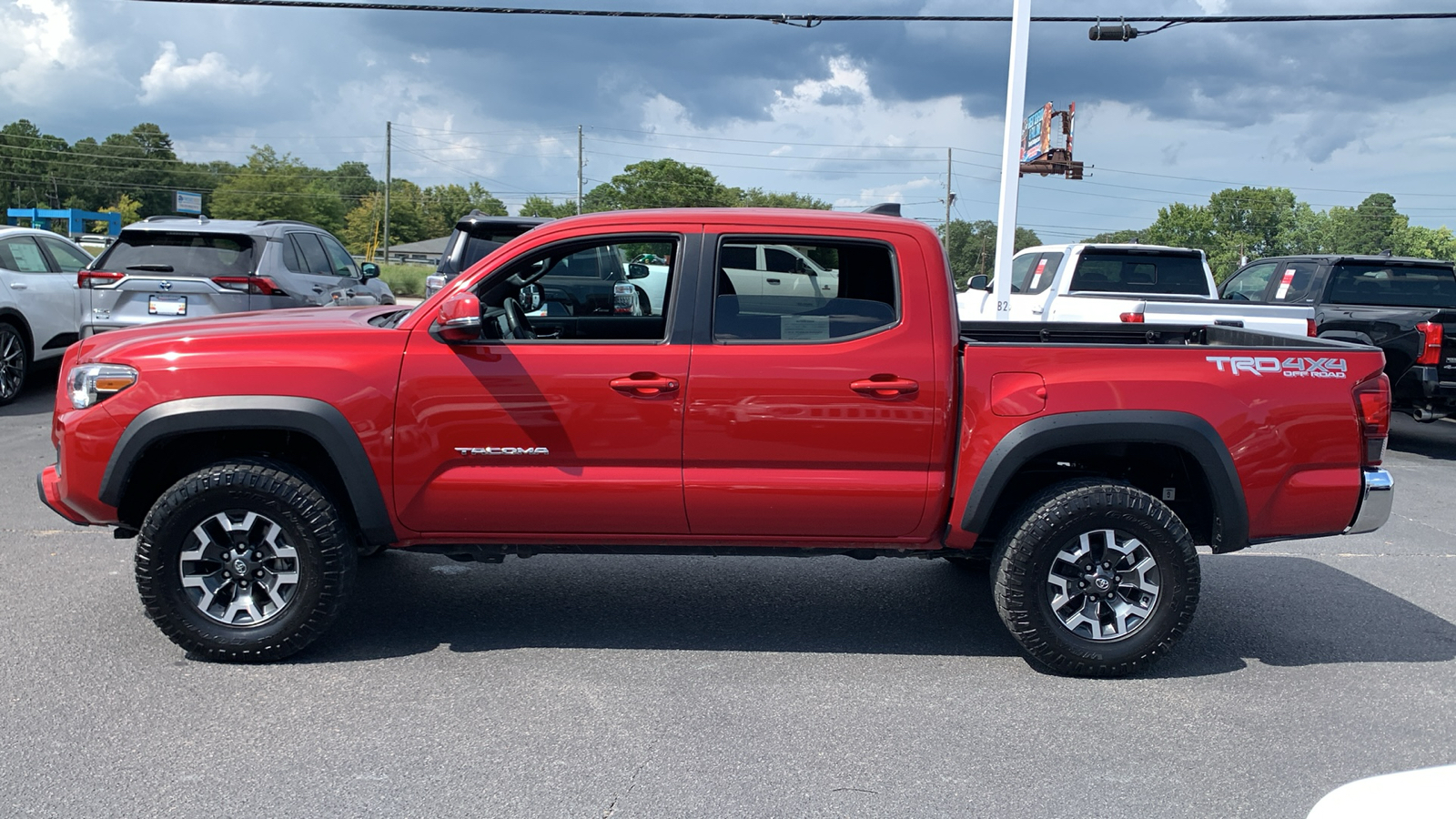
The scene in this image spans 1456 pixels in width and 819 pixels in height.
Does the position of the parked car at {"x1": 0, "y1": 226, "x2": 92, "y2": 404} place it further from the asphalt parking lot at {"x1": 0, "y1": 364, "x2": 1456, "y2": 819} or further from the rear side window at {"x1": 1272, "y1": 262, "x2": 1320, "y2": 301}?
the rear side window at {"x1": 1272, "y1": 262, "x2": 1320, "y2": 301}

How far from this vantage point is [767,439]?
429 centimetres

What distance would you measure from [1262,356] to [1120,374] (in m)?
0.59

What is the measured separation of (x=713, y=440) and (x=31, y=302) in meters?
9.48

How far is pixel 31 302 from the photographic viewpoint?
10719 millimetres

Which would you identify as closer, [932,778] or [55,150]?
[932,778]

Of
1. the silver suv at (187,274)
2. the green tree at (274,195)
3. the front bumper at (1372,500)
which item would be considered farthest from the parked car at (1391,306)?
the green tree at (274,195)

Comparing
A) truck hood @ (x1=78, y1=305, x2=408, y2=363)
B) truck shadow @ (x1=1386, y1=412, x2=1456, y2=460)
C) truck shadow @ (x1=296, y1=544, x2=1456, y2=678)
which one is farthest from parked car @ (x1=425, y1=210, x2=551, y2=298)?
truck shadow @ (x1=1386, y1=412, x2=1456, y2=460)

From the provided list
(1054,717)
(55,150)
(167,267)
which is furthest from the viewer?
(55,150)

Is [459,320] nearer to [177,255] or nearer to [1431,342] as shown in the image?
[177,255]

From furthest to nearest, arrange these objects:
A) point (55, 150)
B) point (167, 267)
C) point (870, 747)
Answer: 1. point (55, 150)
2. point (167, 267)
3. point (870, 747)

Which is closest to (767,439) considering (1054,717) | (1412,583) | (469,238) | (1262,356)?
(1054,717)

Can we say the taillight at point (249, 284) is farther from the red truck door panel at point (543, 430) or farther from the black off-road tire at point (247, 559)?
the red truck door panel at point (543, 430)

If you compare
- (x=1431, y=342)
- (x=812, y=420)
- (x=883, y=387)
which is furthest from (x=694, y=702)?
(x=1431, y=342)

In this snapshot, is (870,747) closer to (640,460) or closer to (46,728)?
(640,460)
